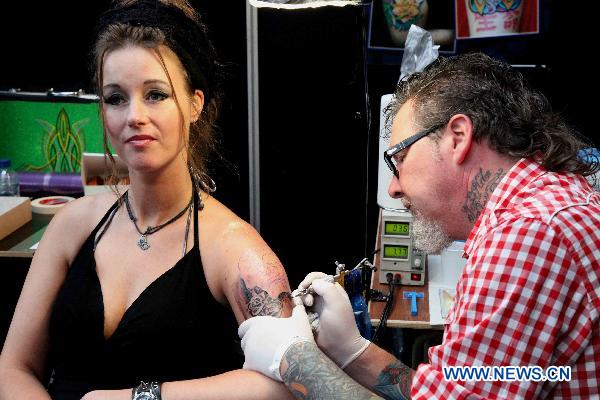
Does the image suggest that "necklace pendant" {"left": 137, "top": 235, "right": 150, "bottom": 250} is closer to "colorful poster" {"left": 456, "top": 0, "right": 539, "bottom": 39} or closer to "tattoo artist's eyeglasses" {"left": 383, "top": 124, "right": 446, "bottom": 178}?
"tattoo artist's eyeglasses" {"left": 383, "top": 124, "right": 446, "bottom": 178}

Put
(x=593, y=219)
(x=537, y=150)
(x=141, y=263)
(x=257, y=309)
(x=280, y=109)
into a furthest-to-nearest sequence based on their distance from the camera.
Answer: (x=280, y=109) → (x=141, y=263) → (x=257, y=309) → (x=537, y=150) → (x=593, y=219)

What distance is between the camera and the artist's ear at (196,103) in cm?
193

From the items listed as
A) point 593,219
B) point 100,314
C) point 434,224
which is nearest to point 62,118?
point 100,314

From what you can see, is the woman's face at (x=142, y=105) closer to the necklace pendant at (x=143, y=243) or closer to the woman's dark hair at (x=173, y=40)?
the woman's dark hair at (x=173, y=40)

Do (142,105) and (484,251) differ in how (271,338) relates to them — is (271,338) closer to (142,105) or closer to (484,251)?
(484,251)

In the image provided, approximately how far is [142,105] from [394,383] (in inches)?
38.6

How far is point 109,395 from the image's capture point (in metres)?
1.64

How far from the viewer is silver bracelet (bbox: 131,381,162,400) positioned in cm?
162

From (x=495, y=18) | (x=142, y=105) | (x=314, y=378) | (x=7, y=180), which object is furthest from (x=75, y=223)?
(x=495, y=18)

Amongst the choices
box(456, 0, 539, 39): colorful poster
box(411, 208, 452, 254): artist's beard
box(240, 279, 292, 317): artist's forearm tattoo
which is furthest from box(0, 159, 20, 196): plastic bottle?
box(411, 208, 452, 254): artist's beard

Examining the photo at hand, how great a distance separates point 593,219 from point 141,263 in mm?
1166

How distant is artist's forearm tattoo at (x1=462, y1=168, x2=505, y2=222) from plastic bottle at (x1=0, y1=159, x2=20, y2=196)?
2768 millimetres

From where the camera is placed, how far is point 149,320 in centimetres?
Result: 173

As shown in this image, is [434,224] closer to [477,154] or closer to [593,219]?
[477,154]
